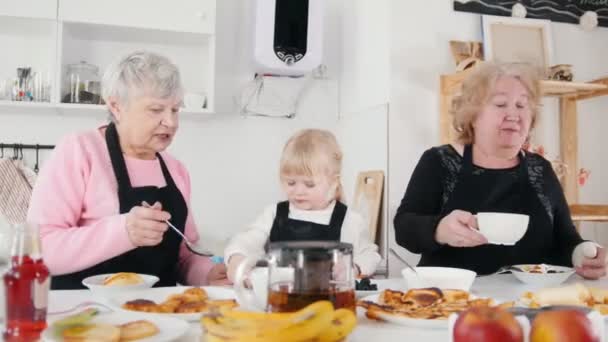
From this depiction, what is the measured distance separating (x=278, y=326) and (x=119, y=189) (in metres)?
0.90

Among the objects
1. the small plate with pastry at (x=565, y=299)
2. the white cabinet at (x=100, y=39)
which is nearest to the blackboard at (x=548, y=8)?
the white cabinet at (x=100, y=39)

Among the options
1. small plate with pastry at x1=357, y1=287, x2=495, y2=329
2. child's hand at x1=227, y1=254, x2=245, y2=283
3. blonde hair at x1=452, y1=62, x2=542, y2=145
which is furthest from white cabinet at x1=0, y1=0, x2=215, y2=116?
small plate with pastry at x1=357, y1=287, x2=495, y2=329

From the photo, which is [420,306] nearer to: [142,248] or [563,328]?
[563,328]

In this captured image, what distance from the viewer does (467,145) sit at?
179 cm

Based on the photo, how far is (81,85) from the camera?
99.9 inches

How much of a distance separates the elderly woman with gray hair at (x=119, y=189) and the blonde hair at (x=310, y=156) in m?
0.30

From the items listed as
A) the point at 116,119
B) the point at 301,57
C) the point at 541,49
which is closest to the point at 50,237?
the point at 116,119

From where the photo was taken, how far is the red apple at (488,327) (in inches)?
22.8

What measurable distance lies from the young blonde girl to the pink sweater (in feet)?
0.63

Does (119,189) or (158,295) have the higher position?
(119,189)

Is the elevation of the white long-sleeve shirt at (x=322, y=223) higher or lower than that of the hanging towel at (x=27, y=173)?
lower

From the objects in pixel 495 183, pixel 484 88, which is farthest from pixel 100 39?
pixel 495 183

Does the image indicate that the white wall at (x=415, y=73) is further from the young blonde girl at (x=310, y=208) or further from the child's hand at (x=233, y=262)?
the child's hand at (x=233, y=262)

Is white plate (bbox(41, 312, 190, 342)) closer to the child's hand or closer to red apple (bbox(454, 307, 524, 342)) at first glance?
red apple (bbox(454, 307, 524, 342))
